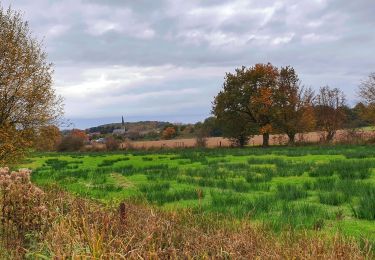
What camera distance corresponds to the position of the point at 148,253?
5699 millimetres

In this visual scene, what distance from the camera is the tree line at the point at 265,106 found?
56241 mm

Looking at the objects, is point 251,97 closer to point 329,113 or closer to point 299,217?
point 329,113

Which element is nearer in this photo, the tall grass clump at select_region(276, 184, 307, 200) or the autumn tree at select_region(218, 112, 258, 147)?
the tall grass clump at select_region(276, 184, 307, 200)

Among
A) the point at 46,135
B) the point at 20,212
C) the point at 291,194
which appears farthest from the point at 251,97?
the point at 20,212

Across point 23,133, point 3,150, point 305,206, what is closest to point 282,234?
point 305,206

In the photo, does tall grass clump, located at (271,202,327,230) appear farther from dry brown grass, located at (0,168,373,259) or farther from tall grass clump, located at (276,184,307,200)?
tall grass clump, located at (276,184,307,200)

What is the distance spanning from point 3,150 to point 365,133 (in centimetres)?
4423

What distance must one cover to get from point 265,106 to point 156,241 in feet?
167

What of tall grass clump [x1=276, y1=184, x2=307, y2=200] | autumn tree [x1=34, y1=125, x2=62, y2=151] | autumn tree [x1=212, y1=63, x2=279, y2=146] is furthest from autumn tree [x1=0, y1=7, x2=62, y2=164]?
autumn tree [x1=212, y1=63, x2=279, y2=146]

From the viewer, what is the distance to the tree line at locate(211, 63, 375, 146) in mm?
56241

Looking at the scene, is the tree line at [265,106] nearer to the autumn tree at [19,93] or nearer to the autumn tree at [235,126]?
the autumn tree at [235,126]

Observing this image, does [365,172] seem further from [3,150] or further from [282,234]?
[3,150]

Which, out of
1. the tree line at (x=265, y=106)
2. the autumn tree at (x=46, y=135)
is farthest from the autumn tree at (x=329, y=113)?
the autumn tree at (x=46, y=135)

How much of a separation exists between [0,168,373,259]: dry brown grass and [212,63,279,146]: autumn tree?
4903cm
